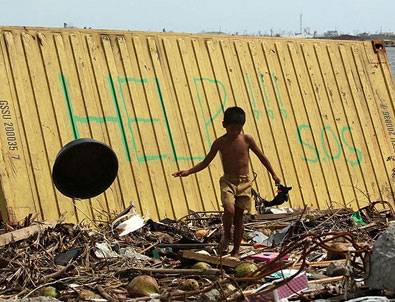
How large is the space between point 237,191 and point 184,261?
0.88m

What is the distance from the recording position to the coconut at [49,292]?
688 cm

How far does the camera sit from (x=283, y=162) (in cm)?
1205

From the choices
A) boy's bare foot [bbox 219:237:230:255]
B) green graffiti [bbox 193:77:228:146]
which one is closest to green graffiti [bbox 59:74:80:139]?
green graffiti [bbox 193:77:228:146]

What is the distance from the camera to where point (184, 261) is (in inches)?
309

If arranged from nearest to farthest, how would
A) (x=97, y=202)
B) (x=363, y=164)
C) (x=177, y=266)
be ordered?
(x=177, y=266) → (x=97, y=202) → (x=363, y=164)

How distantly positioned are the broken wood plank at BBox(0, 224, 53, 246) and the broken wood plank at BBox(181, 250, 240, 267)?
5.24 feet

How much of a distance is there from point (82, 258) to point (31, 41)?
3523mm

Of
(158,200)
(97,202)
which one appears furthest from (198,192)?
(97,202)

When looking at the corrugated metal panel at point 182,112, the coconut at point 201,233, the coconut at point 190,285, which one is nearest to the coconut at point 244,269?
the coconut at point 190,285

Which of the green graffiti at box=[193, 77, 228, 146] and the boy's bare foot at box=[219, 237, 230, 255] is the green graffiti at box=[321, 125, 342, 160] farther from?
the boy's bare foot at box=[219, 237, 230, 255]

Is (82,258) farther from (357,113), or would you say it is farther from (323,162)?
(357,113)

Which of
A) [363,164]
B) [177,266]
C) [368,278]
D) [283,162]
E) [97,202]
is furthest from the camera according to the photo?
[363,164]

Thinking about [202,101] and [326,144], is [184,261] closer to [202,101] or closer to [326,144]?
[202,101]

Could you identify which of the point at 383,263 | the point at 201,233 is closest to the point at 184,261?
the point at 201,233
